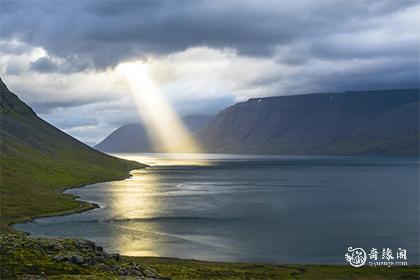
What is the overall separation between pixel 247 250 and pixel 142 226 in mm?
38548

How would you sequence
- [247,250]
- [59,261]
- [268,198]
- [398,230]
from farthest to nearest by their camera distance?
[268,198], [398,230], [247,250], [59,261]

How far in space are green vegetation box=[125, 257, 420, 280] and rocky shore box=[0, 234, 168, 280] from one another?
61.0 feet

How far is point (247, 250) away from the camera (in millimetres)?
100750

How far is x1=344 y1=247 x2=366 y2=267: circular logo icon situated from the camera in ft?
292

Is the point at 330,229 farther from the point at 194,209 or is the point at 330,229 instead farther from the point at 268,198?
the point at 268,198

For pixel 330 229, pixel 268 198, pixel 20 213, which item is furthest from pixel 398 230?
pixel 20 213

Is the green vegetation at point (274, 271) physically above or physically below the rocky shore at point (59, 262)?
below

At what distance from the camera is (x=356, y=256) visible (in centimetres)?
9781

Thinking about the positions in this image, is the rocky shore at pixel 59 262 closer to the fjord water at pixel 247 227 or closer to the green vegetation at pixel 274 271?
the green vegetation at pixel 274 271
